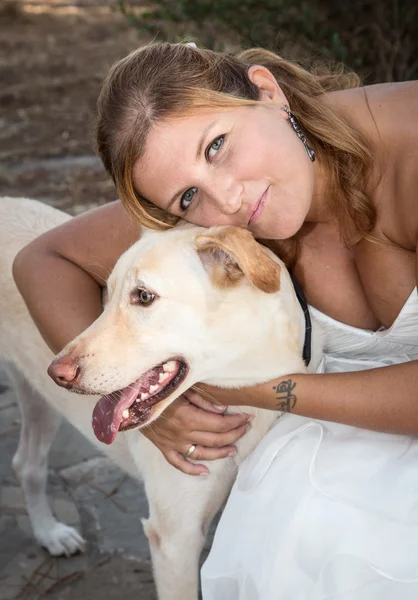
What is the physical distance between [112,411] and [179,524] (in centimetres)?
40

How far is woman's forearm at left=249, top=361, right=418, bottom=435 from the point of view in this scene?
76.9 inches

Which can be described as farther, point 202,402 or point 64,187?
point 64,187

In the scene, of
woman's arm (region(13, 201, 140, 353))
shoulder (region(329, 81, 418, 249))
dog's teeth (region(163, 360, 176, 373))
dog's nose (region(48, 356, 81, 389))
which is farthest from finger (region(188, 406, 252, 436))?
shoulder (region(329, 81, 418, 249))

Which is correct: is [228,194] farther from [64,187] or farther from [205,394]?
[64,187]

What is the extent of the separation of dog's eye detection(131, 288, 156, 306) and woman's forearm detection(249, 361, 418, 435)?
41 centimetres

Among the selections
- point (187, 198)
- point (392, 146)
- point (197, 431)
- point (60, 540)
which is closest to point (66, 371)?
point (197, 431)

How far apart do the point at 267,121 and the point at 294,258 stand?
0.47 metres

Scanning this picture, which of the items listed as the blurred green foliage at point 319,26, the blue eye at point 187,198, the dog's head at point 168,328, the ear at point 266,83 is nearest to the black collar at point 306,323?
the dog's head at point 168,328

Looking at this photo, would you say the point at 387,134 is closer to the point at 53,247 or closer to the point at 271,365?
the point at 271,365

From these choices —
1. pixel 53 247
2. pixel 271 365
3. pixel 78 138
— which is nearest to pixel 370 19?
pixel 78 138

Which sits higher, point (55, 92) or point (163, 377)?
point (163, 377)

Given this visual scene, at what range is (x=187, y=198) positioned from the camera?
2.11 m

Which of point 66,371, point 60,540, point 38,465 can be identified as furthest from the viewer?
point 38,465

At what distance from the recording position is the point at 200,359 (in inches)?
79.0
